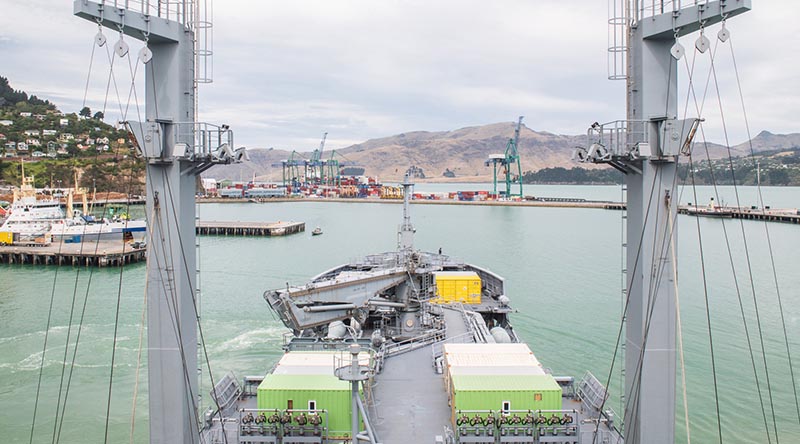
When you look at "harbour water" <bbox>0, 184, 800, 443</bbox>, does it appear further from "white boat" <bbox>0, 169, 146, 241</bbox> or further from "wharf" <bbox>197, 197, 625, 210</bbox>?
"wharf" <bbox>197, 197, 625, 210</bbox>

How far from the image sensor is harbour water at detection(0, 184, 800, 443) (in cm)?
1939

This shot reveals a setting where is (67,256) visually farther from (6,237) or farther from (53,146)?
(53,146)

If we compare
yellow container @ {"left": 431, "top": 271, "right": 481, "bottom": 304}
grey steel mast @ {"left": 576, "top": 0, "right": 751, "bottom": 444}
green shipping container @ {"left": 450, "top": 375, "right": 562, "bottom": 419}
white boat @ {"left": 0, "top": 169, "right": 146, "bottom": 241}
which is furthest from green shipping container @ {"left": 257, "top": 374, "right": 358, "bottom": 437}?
white boat @ {"left": 0, "top": 169, "right": 146, "bottom": 241}

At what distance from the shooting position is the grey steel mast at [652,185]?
8172 mm

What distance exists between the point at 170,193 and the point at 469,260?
45.4 m

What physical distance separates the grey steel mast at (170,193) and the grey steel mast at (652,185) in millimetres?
5986

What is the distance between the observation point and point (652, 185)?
8.34 meters

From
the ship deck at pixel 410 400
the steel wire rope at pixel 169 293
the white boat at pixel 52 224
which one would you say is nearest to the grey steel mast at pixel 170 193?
the steel wire rope at pixel 169 293

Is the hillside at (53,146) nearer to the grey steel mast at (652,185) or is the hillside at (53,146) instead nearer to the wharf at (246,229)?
the wharf at (246,229)

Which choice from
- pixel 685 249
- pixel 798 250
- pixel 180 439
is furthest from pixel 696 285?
pixel 180 439

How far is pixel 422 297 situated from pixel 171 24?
613 inches

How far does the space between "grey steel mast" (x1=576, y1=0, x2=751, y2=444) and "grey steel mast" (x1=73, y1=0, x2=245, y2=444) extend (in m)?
5.99

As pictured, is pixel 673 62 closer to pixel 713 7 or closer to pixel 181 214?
pixel 713 7

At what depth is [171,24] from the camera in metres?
8.46
